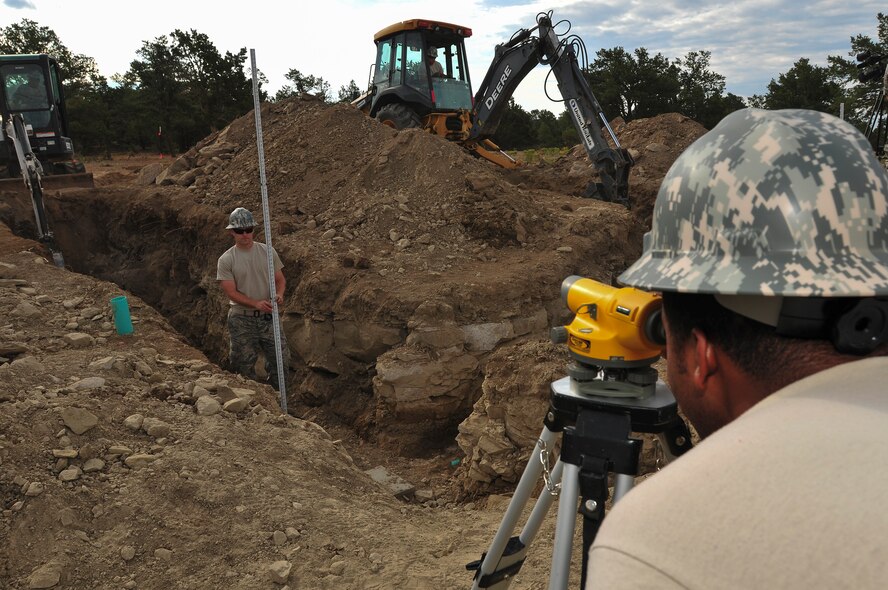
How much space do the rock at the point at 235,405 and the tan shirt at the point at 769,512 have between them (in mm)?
3820

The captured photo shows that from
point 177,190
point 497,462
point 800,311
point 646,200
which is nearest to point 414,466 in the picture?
point 497,462

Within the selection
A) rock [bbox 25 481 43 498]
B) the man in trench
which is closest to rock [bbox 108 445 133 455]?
rock [bbox 25 481 43 498]

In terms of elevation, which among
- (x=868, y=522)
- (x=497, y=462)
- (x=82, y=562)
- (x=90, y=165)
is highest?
(x=90, y=165)

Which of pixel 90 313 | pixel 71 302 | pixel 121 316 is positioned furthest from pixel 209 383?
pixel 71 302

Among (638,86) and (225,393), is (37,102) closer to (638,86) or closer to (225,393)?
(225,393)

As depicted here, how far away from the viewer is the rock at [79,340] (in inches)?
217

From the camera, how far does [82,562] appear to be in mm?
2881

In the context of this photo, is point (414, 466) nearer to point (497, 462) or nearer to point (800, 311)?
point (497, 462)

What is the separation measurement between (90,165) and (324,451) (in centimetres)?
2314

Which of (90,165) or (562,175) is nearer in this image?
(562,175)

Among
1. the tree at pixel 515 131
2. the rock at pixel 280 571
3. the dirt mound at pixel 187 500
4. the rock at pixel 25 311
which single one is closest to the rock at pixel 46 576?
the dirt mound at pixel 187 500

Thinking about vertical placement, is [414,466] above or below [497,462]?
below

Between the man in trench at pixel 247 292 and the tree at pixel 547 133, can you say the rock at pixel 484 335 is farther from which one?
the tree at pixel 547 133

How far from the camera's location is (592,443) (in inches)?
62.3
